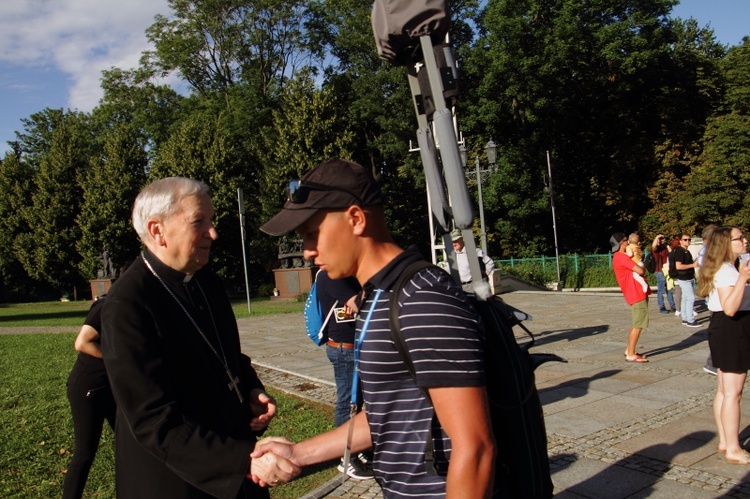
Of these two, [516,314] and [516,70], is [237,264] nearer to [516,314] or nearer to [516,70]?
[516,70]

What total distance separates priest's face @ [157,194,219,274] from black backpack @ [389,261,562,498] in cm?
119

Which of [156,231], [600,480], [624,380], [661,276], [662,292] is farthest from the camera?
[661,276]

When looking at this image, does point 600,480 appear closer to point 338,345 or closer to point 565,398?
point 338,345

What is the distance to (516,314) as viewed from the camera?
7.14 feet

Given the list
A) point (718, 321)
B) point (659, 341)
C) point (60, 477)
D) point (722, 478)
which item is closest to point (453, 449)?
point (722, 478)

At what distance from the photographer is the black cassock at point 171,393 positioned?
2293 millimetres

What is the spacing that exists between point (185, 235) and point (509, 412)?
155 centimetres

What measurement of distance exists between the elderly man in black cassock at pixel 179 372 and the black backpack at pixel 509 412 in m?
0.74

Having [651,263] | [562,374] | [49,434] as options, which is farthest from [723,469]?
[651,263]

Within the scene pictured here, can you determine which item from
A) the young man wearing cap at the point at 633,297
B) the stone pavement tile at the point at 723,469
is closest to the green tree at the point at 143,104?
the young man wearing cap at the point at 633,297

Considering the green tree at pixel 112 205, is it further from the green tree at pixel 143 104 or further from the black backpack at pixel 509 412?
the black backpack at pixel 509 412

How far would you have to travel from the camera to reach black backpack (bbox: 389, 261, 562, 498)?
190 cm

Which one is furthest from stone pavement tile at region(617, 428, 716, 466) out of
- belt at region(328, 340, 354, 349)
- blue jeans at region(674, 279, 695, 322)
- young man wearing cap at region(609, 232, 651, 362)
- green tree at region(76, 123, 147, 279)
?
green tree at region(76, 123, 147, 279)

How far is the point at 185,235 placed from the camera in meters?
2.74
